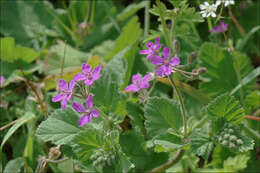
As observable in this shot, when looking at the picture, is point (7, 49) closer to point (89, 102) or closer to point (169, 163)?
point (89, 102)

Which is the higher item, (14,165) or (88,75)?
(88,75)

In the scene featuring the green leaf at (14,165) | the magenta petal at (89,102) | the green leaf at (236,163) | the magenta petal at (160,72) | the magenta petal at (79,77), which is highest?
the magenta petal at (160,72)

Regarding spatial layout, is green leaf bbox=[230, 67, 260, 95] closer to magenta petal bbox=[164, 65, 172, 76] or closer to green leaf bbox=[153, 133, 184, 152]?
green leaf bbox=[153, 133, 184, 152]

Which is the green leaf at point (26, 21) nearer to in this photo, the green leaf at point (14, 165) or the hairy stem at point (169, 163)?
the green leaf at point (14, 165)

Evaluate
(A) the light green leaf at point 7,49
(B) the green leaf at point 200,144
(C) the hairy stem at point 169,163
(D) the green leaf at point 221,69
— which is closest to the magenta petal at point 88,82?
(B) the green leaf at point 200,144

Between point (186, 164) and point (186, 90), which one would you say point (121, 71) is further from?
point (186, 164)

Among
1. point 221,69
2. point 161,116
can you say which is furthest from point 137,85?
point 221,69
